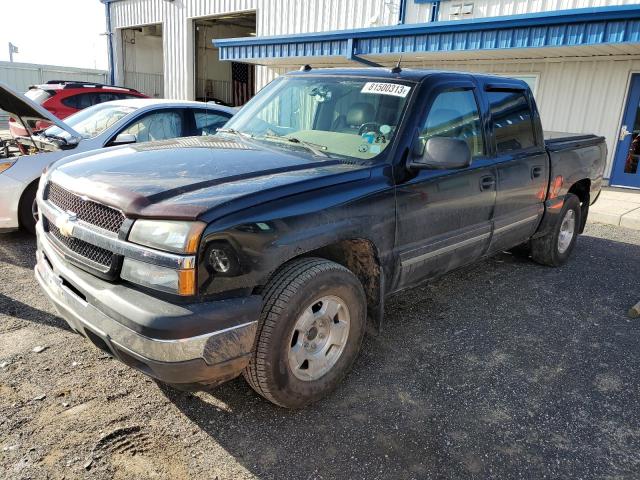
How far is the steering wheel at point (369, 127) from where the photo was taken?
3.39 m

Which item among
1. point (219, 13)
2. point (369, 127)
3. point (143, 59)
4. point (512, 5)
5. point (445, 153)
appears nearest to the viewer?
point (445, 153)

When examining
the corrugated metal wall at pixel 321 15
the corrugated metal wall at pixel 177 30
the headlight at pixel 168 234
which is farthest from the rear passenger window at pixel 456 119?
the corrugated metal wall at pixel 177 30

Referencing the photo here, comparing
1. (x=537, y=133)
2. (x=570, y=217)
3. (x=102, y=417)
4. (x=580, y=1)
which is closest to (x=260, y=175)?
(x=102, y=417)

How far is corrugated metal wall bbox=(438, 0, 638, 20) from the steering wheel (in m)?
9.01

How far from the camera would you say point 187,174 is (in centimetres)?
271

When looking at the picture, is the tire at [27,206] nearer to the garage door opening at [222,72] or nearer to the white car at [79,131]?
the white car at [79,131]

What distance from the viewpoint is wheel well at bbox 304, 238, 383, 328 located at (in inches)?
122

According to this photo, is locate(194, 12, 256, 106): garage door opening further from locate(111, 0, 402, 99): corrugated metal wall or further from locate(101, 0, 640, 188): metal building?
locate(101, 0, 640, 188): metal building

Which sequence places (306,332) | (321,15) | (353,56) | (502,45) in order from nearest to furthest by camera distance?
(306,332)
(502,45)
(353,56)
(321,15)

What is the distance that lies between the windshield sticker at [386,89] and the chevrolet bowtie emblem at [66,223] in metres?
2.07

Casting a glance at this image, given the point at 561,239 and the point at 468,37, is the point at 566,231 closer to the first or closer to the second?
the point at 561,239

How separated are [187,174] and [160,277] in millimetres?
659

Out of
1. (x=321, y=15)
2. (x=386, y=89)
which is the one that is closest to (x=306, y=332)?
(x=386, y=89)

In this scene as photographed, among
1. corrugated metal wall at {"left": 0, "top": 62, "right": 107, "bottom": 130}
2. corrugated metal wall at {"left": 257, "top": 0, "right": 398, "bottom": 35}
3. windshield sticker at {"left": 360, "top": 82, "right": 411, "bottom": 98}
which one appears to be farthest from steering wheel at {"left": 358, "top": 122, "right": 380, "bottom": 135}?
corrugated metal wall at {"left": 0, "top": 62, "right": 107, "bottom": 130}
